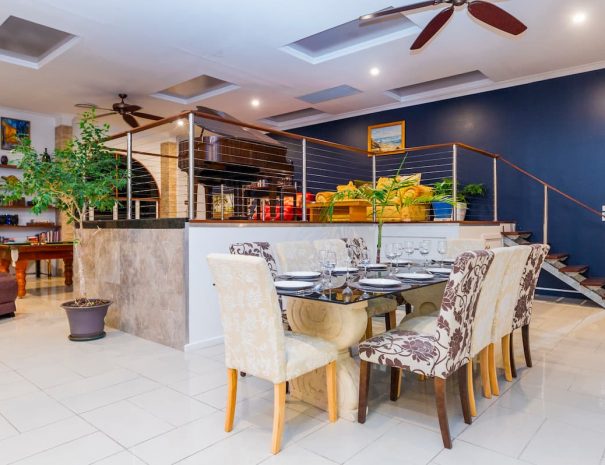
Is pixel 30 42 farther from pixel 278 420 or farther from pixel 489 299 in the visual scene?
pixel 489 299

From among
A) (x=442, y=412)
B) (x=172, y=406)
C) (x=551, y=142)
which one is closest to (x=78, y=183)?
(x=172, y=406)

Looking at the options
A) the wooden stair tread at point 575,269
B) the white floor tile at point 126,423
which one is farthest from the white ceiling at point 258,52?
the white floor tile at point 126,423

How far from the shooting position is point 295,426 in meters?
2.28

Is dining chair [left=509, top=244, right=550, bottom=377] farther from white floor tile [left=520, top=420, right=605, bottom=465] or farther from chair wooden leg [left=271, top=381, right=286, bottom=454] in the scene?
chair wooden leg [left=271, top=381, right=286, bottom=454]

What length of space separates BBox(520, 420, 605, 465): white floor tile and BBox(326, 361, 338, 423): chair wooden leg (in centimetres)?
91

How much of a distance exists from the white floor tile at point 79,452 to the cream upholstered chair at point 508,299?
2197 mm

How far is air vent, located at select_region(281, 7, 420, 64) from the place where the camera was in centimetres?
515

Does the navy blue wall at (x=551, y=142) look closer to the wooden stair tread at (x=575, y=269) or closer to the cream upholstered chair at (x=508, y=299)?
the wooden stair tread at (x=575, y=269)

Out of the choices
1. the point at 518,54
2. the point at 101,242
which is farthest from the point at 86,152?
the point at 518,54

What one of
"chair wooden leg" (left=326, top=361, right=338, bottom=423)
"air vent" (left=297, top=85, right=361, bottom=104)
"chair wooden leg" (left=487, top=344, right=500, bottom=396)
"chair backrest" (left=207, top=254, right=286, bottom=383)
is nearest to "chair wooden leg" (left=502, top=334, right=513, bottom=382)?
"chair wooden leg" (left=487, top=344, right=500, bottom=396)

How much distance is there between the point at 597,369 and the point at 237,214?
5328 millimetres

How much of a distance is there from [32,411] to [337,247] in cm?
257

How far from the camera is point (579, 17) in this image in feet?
15.5

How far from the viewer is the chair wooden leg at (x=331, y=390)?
227 cm
